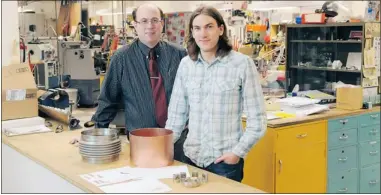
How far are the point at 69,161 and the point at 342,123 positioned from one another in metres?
2.48

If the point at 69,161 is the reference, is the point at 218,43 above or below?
above

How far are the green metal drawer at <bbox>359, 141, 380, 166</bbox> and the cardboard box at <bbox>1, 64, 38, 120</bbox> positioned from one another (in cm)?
275

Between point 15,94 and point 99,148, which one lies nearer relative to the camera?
point 99,148

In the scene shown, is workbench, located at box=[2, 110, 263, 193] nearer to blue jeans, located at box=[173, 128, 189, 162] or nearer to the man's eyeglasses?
blue jeans, located at box=[173, 128, 189, 162]

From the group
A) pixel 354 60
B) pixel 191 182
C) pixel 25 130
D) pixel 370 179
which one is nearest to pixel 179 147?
pixel 191 182

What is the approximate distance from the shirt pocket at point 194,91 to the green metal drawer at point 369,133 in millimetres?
2345

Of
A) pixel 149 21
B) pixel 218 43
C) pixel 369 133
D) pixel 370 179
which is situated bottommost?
pixel 370 179

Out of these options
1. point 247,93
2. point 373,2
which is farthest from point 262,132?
point 373,2

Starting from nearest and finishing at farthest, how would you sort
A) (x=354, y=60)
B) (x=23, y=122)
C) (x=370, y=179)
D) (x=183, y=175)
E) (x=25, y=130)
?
(x=183, y=175), (x=25, y=130), (x=23, y=122), (x=370, y=179), (x=354, y=60)

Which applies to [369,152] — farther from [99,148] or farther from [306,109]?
[99,148]

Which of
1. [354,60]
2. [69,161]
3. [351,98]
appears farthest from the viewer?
[354,60]

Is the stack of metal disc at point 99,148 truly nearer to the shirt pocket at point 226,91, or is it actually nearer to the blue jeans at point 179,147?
the blue jeans at point 179,147

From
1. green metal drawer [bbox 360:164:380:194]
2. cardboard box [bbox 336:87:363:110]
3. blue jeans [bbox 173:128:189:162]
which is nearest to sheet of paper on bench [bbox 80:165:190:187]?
blue jeans [bbox 173:128:189:162]

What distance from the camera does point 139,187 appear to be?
2016mm
